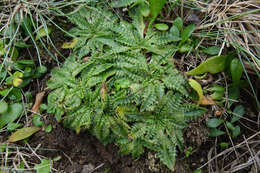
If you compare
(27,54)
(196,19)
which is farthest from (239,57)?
(27,54)

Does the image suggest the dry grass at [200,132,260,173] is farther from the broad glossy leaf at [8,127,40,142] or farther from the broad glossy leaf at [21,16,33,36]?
Answer: the broad glossy leaf at [21,16,33,36]

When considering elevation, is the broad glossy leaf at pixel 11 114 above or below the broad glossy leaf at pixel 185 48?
below

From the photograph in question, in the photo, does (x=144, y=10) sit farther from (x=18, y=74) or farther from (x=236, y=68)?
(x=18, y=74)

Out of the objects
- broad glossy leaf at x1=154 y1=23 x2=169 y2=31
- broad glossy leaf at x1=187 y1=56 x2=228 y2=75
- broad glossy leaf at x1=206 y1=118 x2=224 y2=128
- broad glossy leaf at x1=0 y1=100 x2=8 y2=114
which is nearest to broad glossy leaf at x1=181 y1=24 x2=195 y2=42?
broad glossy leaf at x1=154 y1=23 x2=169 y2=31

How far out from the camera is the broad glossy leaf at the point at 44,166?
224cm

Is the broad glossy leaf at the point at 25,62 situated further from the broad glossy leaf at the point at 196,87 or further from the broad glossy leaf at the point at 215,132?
the broad glossy leaf at the point at 215,132

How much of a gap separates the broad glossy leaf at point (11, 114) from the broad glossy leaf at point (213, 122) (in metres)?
1.97

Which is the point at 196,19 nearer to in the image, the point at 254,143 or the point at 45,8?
the point at 254,143

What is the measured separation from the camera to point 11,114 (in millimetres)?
2371

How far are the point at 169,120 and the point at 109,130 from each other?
1.83ft

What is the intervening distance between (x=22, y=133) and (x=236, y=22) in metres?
2.46

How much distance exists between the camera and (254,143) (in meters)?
2.29

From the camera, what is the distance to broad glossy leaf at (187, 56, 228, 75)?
214cm

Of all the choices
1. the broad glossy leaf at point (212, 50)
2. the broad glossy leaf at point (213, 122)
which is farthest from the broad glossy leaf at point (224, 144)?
the broad glossy leaf at point (212, 50)
